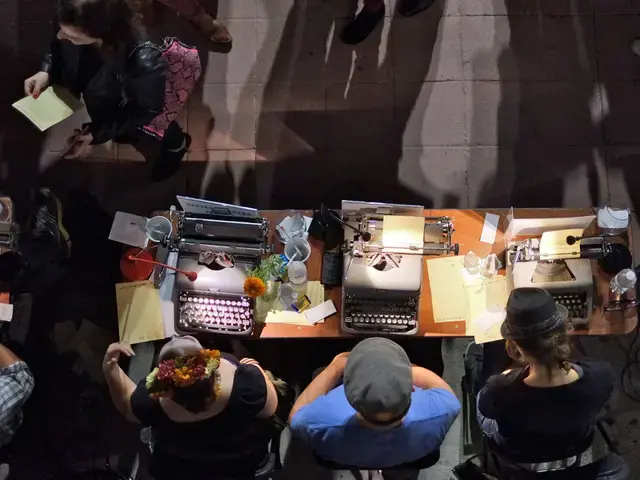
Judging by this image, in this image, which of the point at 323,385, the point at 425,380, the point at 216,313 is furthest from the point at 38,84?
the point at 425,380

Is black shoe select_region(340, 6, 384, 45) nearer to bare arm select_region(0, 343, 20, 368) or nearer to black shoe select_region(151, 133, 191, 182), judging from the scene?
black shoe select_region(151, 133, 191, 182)

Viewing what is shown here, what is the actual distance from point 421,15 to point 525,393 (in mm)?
2641

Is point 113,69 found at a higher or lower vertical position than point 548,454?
higher

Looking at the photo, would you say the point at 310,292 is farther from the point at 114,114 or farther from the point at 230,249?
the point at 114,114

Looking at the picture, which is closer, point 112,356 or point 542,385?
point 542,385

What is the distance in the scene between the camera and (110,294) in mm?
4039

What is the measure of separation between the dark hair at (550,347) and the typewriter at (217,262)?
1.28 metres

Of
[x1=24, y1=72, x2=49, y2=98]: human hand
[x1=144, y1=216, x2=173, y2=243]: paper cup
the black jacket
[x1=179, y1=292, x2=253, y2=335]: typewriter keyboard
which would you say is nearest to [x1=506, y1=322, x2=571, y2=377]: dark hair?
[x1=179, y1=292, x2=253, y2=335]: typewriter keyboard

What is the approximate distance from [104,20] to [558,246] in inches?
95.9

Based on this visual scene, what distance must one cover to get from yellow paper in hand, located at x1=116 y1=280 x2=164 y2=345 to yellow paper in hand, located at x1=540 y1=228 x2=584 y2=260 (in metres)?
1.88

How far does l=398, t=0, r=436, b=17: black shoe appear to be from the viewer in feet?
14.0

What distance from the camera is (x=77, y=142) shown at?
3.91 meters

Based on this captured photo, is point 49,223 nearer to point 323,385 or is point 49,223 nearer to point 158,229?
point 158,229

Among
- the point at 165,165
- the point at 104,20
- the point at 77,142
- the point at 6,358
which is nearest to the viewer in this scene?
the point at 104,20
